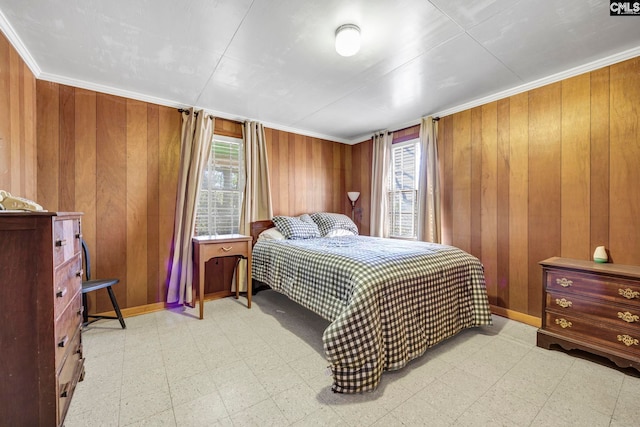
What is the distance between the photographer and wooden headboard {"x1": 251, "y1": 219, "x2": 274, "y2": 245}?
3621 mm

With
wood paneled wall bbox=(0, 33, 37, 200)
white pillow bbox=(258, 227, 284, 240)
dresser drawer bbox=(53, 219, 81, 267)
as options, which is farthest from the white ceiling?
white pillow bbox=(258, 227, 284, 240)

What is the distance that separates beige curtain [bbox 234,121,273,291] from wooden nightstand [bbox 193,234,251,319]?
446 millimetres

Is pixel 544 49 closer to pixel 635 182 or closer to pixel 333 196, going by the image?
pixel 635 182

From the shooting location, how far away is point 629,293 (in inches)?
72.4

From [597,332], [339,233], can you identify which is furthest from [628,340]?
[339,233]

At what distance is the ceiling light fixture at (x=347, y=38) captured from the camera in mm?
1766

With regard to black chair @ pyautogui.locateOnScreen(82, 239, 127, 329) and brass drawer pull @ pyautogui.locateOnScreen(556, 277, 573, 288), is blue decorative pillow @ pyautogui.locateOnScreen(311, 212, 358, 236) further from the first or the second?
black chair @ pyautogui.locateOnScreen(82, 239, 127, 329)

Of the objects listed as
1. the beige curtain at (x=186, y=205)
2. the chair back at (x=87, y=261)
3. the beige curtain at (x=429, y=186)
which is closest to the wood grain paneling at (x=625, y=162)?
the beige curtain at (x=429, y=186)

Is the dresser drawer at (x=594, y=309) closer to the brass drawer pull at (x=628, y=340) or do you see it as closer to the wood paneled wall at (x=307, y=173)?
the brass drawer pull at (x=628, y=340)

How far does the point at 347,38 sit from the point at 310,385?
2329 millimetres

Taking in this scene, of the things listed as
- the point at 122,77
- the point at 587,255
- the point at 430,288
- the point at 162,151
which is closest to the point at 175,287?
the point at 162,151

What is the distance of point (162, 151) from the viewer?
2.98m

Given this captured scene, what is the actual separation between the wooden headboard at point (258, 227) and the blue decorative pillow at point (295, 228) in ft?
0.76

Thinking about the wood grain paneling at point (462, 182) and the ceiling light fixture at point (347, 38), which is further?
the wood grain paneling at point (462, 182)
